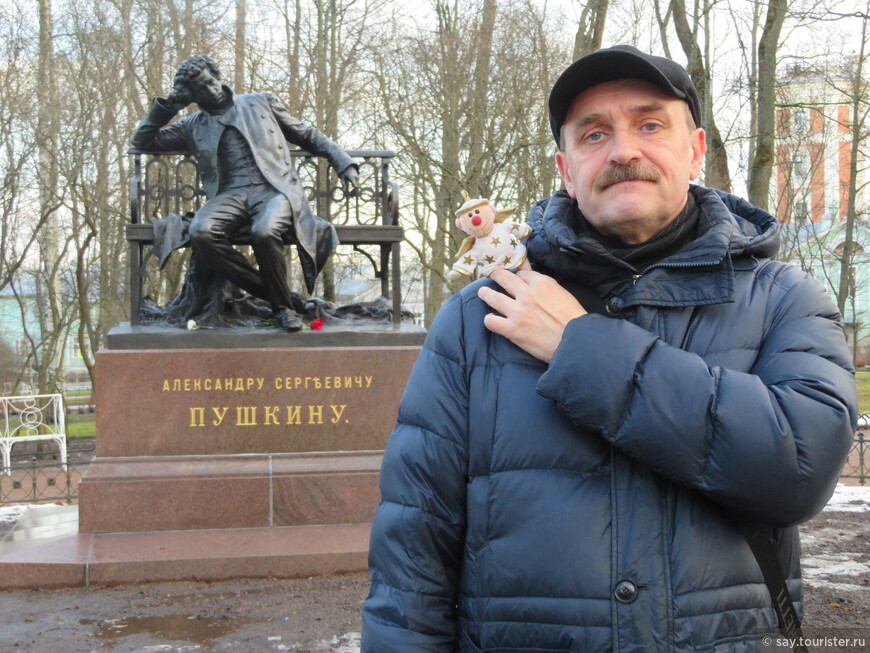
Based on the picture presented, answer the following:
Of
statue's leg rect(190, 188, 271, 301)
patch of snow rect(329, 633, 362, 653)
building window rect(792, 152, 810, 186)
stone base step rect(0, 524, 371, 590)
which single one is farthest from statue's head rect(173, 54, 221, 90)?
building window rect(792, 152, 810, 186)

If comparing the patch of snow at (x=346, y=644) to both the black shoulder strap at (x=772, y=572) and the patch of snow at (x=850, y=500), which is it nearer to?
the black shoulder strap at (x=772, y=572)

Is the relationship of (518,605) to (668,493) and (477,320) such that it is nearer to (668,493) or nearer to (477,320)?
(668,493)

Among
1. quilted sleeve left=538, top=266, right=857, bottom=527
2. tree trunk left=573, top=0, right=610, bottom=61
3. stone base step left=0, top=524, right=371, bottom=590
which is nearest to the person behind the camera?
quilted sleeve left=538, top=266, right=857, bottom=527

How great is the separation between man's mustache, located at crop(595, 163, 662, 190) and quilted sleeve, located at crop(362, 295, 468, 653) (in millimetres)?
430

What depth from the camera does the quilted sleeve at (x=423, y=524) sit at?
5.81 ft

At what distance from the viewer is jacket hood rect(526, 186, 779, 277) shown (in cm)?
181

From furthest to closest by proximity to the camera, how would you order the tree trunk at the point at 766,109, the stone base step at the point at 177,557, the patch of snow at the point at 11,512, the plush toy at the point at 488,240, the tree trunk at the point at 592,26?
the tree trunk at the point at 592,26 → the tree trunk at the point at 766,109 → the patch of snow at the point at 11,512 → the stone base step at the point at 177,557 → the plush toy at the point at 488,240

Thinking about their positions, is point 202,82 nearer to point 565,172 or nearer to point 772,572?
point 565,172

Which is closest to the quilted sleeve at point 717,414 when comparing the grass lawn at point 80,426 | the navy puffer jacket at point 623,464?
the navy puffer jacket at point 623,464

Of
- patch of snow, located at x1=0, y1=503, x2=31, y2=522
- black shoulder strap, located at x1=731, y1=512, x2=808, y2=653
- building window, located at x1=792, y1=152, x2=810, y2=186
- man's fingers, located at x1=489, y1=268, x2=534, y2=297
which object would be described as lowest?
patch of snow, located at x1=0, y1=503, x2=31, y2=522

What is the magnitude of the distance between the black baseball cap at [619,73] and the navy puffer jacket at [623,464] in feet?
0.81

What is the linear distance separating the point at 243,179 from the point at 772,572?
20.1 ft

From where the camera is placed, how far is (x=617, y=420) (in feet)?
5.43

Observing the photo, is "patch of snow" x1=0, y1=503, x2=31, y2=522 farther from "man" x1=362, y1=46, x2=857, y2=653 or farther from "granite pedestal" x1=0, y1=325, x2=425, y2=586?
"man" x1=362, y1=46, x2=857, y2=653
